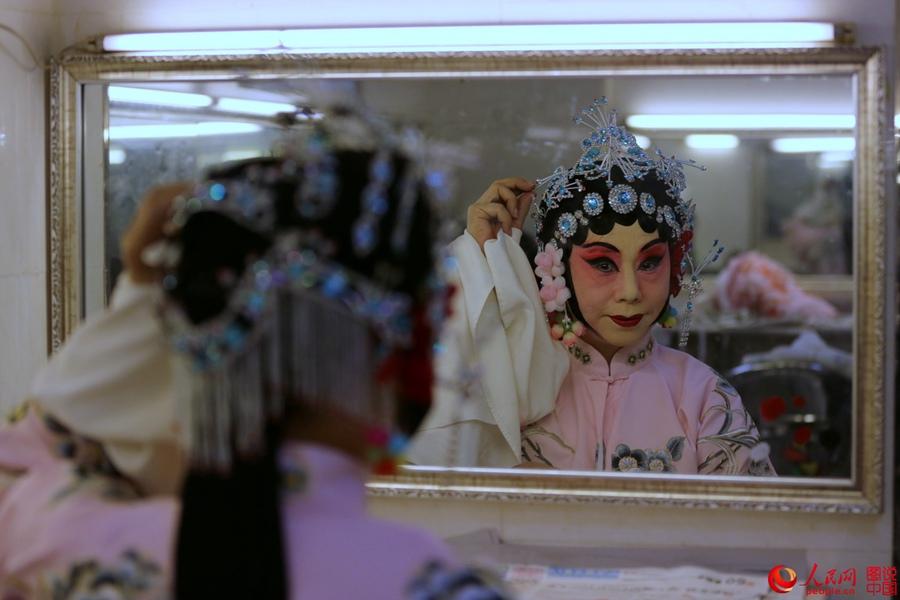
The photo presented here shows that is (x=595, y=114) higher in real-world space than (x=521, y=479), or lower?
higher

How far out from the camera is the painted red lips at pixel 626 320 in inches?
59.6

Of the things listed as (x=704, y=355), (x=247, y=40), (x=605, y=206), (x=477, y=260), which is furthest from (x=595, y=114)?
(x=247, y=40)

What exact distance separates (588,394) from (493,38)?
0.50m

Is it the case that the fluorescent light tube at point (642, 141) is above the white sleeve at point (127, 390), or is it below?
above

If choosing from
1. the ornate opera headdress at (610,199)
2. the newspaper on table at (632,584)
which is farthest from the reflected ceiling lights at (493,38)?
the newspaper on table at (632,584)

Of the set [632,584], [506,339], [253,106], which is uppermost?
[253,106]

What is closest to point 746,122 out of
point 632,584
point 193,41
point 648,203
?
point 648,203

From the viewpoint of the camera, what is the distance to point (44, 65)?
1.64 meters

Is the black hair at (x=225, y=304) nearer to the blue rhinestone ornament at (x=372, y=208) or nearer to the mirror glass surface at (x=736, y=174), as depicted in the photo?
the blue rhinestone ornament at (x=372, y=208)

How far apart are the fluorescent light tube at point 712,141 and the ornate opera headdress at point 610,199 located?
0.08ft

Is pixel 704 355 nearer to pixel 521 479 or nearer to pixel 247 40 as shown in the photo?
pixel 521 479

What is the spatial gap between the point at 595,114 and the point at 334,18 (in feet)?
1.29

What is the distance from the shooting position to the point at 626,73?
4.90 feet

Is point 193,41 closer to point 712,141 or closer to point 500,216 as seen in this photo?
point 500,216
